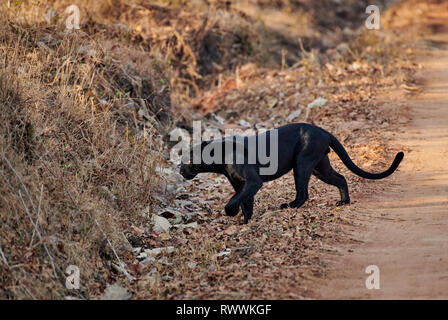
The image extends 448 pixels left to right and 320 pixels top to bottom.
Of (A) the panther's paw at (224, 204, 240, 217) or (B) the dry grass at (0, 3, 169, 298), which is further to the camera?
(A) the panther's paw at (224, 204, 240, 217)

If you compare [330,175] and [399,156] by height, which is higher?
[399,156]

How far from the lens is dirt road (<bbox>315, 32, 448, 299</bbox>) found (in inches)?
166

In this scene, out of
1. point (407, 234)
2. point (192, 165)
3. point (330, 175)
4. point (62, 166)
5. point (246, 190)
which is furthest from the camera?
point (330, 175)

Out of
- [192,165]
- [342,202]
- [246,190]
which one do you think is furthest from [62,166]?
[342,202]

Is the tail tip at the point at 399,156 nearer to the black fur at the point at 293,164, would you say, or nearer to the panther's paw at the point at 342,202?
the black fur at the point at 293,164

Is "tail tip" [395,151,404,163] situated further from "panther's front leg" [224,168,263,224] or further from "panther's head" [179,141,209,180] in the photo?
"panther's head" [179,141,209,180]

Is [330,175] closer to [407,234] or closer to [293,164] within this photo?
[293,164]

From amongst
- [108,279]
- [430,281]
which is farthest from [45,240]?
[430,281]

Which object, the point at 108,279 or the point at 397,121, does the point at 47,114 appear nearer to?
the point at 108,279

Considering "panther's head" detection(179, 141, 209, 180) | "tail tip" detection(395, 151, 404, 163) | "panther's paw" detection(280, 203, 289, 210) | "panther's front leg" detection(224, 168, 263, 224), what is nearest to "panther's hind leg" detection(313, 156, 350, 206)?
"panther's paw" detection(280, 203, 289, 210)

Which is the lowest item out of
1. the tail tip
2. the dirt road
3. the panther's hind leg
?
the dirt road

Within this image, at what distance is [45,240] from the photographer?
4.57 meters

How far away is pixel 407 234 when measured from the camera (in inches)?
204

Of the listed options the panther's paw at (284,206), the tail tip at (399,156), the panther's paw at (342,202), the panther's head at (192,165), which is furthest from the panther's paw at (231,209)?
the tail tip at (399,156)
